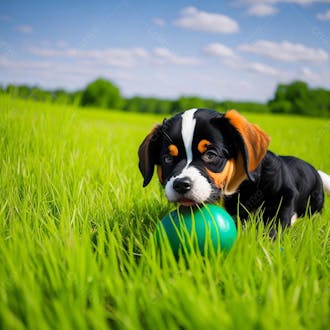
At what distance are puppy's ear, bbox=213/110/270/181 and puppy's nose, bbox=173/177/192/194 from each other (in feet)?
1.82

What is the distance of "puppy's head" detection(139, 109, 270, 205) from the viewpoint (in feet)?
9.20

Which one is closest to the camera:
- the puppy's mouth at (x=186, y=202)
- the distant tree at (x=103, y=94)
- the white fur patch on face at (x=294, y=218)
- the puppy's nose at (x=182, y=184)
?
the puppy's nose at (x=182, y=184)

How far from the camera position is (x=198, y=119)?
303 centimetres

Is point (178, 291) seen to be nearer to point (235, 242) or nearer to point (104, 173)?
point (235, 242)

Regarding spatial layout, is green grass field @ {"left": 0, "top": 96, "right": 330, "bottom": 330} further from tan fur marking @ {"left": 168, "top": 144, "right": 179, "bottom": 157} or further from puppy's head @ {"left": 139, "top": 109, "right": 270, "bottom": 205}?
tan fur marking @ {"left": 168, "top": 144, "right": 179, "bottom": 157}

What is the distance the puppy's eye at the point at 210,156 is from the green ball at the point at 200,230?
1.40 ft

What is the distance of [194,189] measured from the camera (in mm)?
2658

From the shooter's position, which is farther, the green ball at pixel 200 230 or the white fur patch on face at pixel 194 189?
the white fur patch on face at pixel 194 189

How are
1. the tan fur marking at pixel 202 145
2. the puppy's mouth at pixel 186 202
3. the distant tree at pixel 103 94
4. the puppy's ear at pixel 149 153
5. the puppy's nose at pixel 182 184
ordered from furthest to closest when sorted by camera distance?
the distant tree at pixel 103 94, the puppy's ear at pixel 149 153, the tan fur marking at pixel 202 145, the puppy's mouth at pixel 186 202, the puppy's nose at pixel 182 184

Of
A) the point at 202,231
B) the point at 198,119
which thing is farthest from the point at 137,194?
the point at 202,231

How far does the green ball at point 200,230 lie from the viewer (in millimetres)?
2338

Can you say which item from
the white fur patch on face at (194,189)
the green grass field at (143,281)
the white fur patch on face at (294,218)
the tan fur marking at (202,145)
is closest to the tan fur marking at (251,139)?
the tan fur marking at (202,145)

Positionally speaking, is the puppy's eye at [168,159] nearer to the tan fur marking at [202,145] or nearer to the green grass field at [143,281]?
the tan fur marking at [202,145]

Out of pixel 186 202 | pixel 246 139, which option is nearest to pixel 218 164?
pixel 246 139
